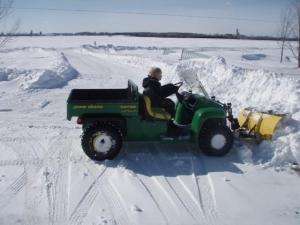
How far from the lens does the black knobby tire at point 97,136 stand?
6926mm

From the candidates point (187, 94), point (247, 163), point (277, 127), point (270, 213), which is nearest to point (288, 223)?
point (270, 213)

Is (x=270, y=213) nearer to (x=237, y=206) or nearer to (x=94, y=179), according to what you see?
(x=237, y=206)

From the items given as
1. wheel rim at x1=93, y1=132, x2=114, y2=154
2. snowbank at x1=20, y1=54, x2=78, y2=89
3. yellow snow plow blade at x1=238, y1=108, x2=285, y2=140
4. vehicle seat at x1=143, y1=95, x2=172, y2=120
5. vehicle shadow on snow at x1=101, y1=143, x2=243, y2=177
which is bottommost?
snowbank at x1=20, y1=54, x2=78, y2=89

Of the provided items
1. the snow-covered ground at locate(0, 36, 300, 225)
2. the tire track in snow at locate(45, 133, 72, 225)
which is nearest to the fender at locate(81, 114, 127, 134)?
the snow-covered ground at locate(0, 36, 300, 225)

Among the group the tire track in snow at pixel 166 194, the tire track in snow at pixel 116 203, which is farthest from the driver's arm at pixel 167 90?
the tire track in snow at pixel 116 203

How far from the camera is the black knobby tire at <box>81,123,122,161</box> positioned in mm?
6926

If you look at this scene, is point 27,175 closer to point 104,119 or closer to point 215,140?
point 104,119

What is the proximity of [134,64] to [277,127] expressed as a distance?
1995cm

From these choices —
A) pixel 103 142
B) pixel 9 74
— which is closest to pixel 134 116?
pixel 103 142

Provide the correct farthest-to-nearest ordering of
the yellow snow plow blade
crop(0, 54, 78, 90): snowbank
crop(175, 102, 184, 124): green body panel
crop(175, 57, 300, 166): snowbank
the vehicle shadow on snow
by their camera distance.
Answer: crop(0, 54, 78, 90): snowbank → crop(175, 102, 184, 124): green body panel → the yellow snow plow blade → crop(175, 57, 300, 166): snowbank → the vehicle shadow on snow

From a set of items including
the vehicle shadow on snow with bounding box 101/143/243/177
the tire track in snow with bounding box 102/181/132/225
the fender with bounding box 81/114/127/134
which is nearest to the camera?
the tire track in snow with bounding box 102/181/132/225

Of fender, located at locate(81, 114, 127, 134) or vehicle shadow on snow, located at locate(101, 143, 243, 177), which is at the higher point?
fender, located at locate(81, 114, 127, 134)

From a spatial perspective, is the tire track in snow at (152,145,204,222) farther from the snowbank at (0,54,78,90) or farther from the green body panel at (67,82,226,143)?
the snowbank at (0,54,78,90)

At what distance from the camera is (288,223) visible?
16.4 ft
